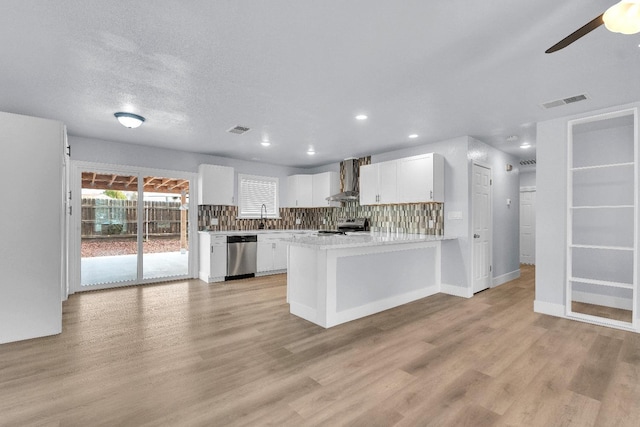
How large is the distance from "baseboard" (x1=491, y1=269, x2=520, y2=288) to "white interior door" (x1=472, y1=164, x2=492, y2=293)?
0.24 metres

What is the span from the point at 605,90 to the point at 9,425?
5.34 m

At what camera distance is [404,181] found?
5066mm

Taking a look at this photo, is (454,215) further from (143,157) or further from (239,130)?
(143,157)

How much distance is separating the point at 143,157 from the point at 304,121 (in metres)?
3.24

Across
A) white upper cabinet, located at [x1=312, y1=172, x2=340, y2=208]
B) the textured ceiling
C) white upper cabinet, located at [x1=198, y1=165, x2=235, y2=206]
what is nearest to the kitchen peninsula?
the textured ceiling

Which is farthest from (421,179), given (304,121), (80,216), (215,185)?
(80,216)

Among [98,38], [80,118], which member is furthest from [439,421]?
[80,118]

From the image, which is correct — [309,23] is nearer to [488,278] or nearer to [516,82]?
[516,82]

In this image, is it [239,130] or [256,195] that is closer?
[239,130]

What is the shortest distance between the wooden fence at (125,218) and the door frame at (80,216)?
12 centimetres

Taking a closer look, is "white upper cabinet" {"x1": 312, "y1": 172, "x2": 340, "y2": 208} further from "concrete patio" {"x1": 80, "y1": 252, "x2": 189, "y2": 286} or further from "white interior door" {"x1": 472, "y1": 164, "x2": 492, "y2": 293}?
"concrete patio" {"x1": 80, "y1": 252, "x2": 189, "y2": 286}

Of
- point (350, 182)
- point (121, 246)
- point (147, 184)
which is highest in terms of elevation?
point (350, 182)

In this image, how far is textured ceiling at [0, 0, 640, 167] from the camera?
1.88 metres

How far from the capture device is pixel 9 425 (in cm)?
176
